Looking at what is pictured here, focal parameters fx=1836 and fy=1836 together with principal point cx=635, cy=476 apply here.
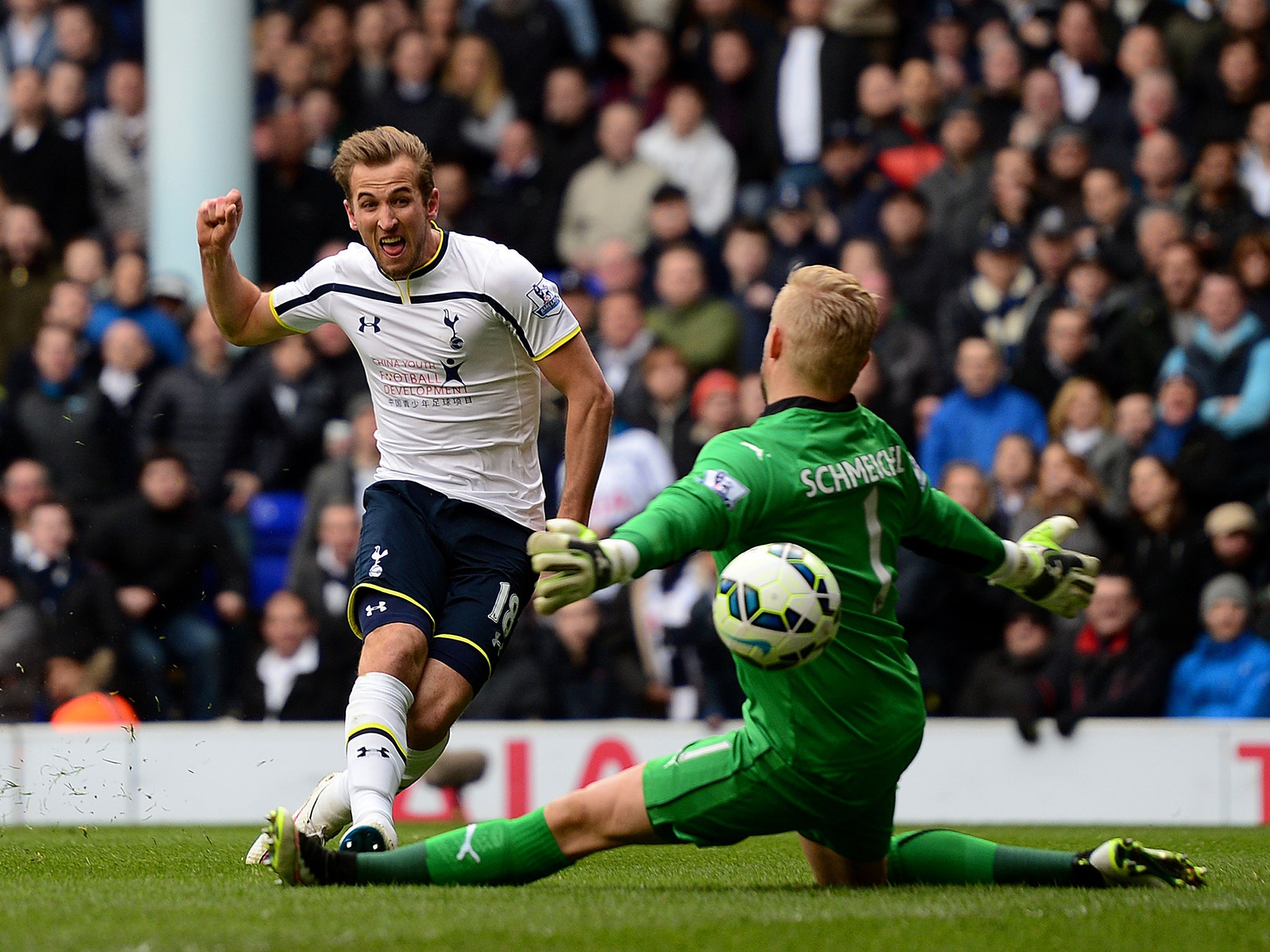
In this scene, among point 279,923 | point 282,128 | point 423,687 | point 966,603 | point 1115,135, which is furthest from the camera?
point 282,128

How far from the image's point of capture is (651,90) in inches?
542

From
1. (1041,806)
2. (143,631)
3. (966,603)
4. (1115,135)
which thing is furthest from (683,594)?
(1115,135)

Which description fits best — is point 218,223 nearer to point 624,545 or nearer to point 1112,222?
point 624,545

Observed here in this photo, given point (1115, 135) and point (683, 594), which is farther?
point (1115, 135)

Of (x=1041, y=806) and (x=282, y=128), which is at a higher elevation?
(x=282, y=128)

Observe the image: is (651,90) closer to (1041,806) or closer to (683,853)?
(1041,806)

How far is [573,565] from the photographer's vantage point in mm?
4156

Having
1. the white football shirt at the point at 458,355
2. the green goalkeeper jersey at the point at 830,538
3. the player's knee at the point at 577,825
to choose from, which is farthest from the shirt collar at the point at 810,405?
the white football shirt at the point at 458,355

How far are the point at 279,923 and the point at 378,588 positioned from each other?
63.1 inches

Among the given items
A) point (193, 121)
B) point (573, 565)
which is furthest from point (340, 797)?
point (193, 121)

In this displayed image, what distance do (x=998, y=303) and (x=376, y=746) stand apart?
7.16 m

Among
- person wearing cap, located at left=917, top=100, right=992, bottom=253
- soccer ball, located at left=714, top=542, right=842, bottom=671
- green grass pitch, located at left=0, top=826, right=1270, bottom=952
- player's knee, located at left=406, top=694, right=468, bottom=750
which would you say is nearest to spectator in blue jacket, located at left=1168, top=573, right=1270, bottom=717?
person wearing cap, located at left=917, top=100, right=992, bottom=253

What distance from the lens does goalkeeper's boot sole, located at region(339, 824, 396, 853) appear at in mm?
5102

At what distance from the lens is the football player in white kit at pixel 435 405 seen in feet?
18.7
